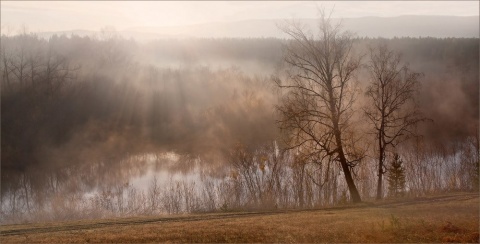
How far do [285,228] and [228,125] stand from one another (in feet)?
166

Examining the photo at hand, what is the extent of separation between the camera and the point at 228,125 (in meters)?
72.6

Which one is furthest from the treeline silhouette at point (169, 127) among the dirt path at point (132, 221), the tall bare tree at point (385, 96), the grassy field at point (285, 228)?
the grassy field at point (285, 228)

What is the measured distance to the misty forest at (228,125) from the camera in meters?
36.2

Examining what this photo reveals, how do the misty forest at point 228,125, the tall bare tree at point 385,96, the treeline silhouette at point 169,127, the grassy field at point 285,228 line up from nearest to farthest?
the grassy field at point 285,228, the misty forest at point 228,125, the tall bare tree at point 385,96, the treeline silhouette at point 169,127

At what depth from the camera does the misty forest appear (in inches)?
1427

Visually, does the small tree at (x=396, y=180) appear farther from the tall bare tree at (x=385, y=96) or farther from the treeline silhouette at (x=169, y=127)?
the treeline silhouette at (x=169, y=127)

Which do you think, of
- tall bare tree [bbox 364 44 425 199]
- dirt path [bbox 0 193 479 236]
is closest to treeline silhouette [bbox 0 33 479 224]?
tall bare tree [bbox 364 44 425 199]

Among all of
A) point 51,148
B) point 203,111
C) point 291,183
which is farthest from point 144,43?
point 291,183

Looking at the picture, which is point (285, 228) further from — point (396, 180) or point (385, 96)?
point (385, 96)

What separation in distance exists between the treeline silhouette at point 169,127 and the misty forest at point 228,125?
0.26 metres

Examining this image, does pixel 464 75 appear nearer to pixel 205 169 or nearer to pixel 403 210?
pixel 205 169

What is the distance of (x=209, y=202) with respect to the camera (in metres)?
37.8

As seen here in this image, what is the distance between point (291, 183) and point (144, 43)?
9103 cm

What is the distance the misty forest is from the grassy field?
23.3ft
